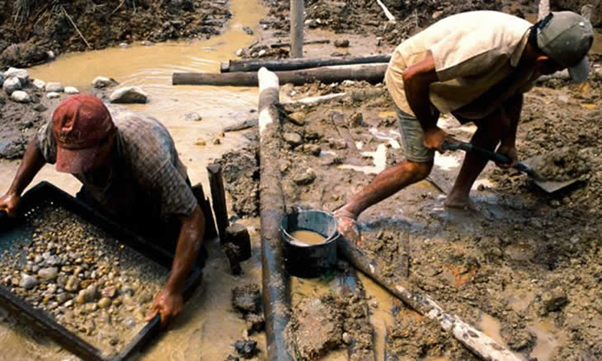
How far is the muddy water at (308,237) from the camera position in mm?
3609

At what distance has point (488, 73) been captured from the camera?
316 centimetres

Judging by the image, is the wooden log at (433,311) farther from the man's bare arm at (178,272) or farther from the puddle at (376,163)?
the puddle at (376,163)

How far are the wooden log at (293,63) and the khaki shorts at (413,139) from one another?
385 centimetres

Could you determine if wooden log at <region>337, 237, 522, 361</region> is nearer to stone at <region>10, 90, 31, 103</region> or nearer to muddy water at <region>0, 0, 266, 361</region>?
muddy water at <region>0, 0, 266, 361</region>

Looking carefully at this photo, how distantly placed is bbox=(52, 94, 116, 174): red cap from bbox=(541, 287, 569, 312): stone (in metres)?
3.04

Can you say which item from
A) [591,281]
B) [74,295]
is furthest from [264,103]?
[591,281]

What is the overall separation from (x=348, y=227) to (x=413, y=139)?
Answer: 0.87 meters

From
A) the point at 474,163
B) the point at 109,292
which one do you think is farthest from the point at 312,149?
the point at 109,292

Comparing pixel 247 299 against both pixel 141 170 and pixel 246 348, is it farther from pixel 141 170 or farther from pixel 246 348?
pixel 141 170

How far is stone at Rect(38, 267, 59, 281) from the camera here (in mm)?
3055

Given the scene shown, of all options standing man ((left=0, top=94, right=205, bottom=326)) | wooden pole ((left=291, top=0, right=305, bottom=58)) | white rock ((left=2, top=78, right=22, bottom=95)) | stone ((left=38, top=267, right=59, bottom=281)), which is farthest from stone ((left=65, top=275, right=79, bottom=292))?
wooden pole ((left=291, top=0, right=305, bottom=58))

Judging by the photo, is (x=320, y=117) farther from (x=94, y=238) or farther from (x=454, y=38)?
(x=94, y=238)

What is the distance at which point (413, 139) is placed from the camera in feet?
12.0

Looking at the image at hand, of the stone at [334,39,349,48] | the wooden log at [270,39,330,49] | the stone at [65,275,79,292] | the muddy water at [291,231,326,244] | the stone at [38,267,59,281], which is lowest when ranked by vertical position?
the muddy water at [291,231,326,244]
